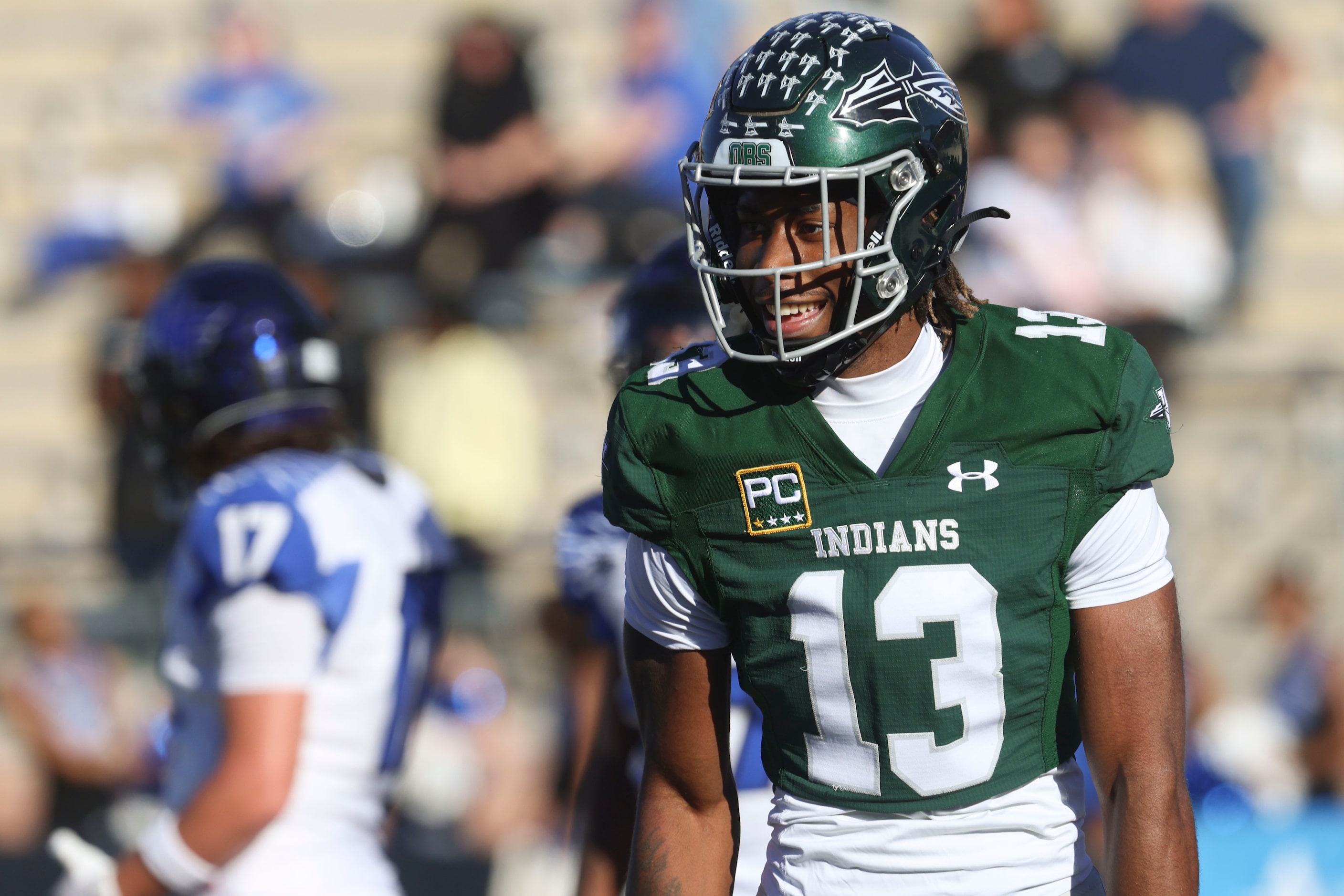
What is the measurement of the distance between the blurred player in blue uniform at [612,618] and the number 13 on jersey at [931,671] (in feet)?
2.80

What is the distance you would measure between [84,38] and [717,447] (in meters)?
7.49

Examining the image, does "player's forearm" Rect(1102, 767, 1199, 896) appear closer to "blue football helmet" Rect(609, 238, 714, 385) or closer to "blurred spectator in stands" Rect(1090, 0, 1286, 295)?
"blue football helmet" Rect(609, 238, 714, 385)

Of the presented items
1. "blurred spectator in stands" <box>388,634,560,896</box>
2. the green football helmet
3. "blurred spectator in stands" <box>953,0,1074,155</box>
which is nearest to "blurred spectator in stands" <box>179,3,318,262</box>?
"blurred spectator in stands" <box>388,634,560,896</box>

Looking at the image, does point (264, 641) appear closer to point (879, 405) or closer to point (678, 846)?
point (678, 846)

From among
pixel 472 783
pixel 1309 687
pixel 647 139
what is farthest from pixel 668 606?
pixel 647 139

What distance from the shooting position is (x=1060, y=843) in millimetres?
2002

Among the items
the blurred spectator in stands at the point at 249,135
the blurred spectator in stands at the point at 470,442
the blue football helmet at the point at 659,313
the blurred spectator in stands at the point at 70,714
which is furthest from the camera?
the blurred spectator in stands at the point at 249,135

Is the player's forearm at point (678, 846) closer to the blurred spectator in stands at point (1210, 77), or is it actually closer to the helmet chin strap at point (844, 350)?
the helmet chin strap at point (844, 350)

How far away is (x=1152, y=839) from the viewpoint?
6.31 ft

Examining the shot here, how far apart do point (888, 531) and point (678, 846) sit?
1.73 ft

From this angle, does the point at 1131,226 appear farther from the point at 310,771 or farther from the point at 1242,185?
the point at 310,771

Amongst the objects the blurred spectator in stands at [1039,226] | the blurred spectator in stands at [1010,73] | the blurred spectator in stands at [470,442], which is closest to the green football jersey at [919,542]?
the blurred spectator in stands at [1039,226]

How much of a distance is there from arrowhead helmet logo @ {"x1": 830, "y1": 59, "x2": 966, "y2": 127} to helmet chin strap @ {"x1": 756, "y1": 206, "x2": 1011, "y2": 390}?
18cm

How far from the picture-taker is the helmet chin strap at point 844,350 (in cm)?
204
